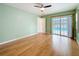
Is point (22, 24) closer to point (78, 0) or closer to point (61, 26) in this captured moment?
point (61, 26)

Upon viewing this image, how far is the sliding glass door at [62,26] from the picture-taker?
7.22m

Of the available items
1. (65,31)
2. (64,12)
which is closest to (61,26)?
(65,31)

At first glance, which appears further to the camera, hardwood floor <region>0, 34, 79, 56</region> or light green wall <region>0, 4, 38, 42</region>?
light green wall <region>0, 4, 38, 42</region>

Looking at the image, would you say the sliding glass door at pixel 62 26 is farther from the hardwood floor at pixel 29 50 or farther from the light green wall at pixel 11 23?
the light green wall at pixel 11 23

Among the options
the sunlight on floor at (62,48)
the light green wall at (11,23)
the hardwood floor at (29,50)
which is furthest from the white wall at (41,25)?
the hardwood floor at (29,50)

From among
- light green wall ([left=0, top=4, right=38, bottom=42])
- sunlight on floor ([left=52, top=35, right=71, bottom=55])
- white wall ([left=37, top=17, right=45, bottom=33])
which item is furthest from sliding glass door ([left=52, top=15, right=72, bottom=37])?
light green wall ([left=0, top=4, right=38, bottom=42])

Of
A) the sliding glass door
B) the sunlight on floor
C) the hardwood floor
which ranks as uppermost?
the sliding glass door

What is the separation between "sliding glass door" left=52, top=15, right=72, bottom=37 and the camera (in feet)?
23.7

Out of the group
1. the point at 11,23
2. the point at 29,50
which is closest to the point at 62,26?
the point at 11,23

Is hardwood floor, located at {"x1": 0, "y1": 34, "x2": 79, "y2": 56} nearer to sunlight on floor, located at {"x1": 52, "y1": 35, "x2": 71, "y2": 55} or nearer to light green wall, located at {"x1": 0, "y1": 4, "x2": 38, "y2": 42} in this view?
sunlight on floor, located at {"x1": 52, "y1": 35, "x2": 71, "y2": 55}

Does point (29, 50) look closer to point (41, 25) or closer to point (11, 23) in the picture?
point (11, 23)


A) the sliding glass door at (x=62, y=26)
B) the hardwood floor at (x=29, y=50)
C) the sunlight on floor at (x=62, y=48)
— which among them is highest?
the sliding glass door at (x=62, y=26)

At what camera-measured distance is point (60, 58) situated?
5.09ft

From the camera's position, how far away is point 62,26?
27.0ft
